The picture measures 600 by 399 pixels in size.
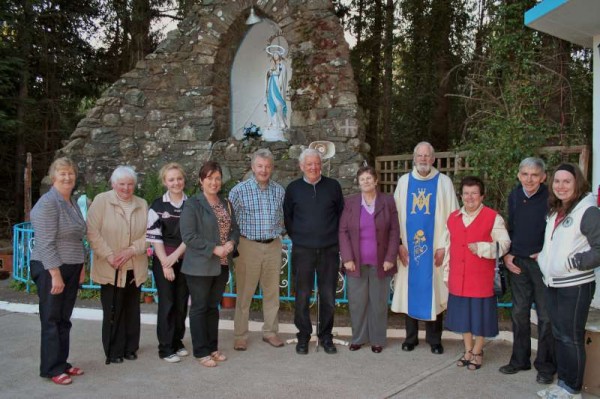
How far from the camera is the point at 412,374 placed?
3715 millimetres

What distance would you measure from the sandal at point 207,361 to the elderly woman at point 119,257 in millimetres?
537

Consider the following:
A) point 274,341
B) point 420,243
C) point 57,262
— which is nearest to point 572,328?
point 420,243

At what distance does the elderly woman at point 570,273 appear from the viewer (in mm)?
3070

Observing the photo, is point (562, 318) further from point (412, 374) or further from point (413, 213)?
point (413, 213)

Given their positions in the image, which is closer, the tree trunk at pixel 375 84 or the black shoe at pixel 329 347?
the black shoe at pixel 329 347

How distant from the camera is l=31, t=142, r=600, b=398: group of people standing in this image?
10.7 ft

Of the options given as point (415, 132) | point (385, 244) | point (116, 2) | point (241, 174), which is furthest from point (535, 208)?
point (116, 2)

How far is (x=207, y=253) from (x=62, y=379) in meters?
1.24

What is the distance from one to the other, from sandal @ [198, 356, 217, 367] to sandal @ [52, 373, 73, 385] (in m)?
0.89

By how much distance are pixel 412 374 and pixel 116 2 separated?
11.0m

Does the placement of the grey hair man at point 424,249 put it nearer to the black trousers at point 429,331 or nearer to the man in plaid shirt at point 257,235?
the black trousers at point 429,331

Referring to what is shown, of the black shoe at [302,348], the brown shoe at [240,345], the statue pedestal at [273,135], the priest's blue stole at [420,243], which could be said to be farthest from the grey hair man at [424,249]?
the statue pedestal at [273,135]

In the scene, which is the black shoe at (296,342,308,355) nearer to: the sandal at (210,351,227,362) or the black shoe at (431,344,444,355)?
the sandal at (210,351,227,362)

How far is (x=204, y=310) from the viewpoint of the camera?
12.6ft
